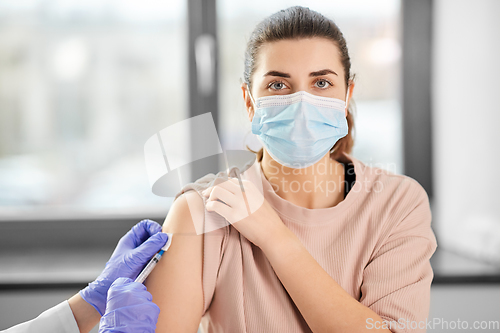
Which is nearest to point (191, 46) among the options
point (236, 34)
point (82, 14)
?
point (236, 34)

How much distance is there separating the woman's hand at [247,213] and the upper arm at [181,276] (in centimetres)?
11

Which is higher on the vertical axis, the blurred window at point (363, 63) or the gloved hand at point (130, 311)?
the blurred window at point (363, 63)

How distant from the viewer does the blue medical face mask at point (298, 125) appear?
1.01m

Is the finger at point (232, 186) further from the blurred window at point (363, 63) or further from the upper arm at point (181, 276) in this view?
the blurred window at point (363, 63)

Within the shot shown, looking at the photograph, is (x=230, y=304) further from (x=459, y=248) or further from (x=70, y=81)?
(x=70, y=81)

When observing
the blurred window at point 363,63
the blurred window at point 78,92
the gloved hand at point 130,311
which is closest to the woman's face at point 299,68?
the gloved hand at point 130,311

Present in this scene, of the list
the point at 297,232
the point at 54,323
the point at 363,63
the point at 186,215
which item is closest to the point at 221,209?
the point at 186,215

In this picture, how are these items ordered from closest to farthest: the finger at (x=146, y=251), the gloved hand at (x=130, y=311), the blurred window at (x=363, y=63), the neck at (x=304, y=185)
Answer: the gloved hand at (x=130, y=311) → the finger at (x=146, y=251) → the neck at (x=304, y=185) → the blurred window at (x=363, y=63)

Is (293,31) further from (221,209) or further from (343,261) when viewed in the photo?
(343,261)

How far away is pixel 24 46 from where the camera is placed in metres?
2.05

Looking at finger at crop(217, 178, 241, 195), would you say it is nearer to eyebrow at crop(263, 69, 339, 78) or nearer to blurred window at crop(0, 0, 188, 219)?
eyebrow at crop(263, 69, 339, 78)

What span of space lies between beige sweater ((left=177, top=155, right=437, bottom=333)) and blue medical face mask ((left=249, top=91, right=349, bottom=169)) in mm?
147

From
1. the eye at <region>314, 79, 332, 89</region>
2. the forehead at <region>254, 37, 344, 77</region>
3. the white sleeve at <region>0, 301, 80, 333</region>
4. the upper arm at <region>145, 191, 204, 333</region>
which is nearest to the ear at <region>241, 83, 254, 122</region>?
the forehead at <region>254, 37, 344, 77</region>

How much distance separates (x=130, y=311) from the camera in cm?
85
